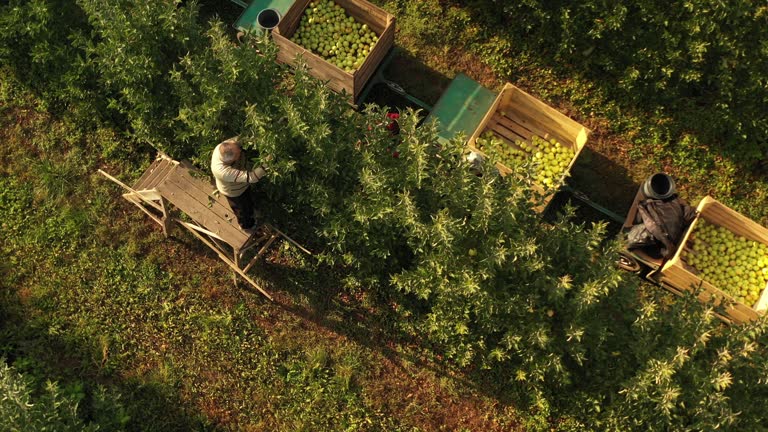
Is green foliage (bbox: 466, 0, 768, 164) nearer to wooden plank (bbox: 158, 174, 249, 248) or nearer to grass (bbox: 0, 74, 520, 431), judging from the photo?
grass (bbox: 0, 74, 520, 431)

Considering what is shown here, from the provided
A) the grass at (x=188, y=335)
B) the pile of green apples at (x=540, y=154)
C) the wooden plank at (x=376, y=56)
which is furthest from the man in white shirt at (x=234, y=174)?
the pile of green apples at (x=540, y=154)

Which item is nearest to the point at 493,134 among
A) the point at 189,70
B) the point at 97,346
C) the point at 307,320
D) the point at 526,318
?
the point at 526,318

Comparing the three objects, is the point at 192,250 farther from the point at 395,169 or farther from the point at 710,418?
the point at 710,418

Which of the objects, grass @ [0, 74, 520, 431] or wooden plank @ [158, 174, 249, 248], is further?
grass @ [0, 74, 520, 431]

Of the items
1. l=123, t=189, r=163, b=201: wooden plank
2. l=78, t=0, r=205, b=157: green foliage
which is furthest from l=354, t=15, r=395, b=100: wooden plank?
l=123, t=189, r=163, b=201: wooden plank

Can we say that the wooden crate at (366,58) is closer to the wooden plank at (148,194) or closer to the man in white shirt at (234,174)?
the man in white shirt at (234,174)

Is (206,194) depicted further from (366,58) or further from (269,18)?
(269,18)

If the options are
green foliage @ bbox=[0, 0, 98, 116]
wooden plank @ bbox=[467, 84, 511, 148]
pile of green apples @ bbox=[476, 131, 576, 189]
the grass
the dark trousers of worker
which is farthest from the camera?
pile of green apples @ bbox=[476, 131, 576, 189]
